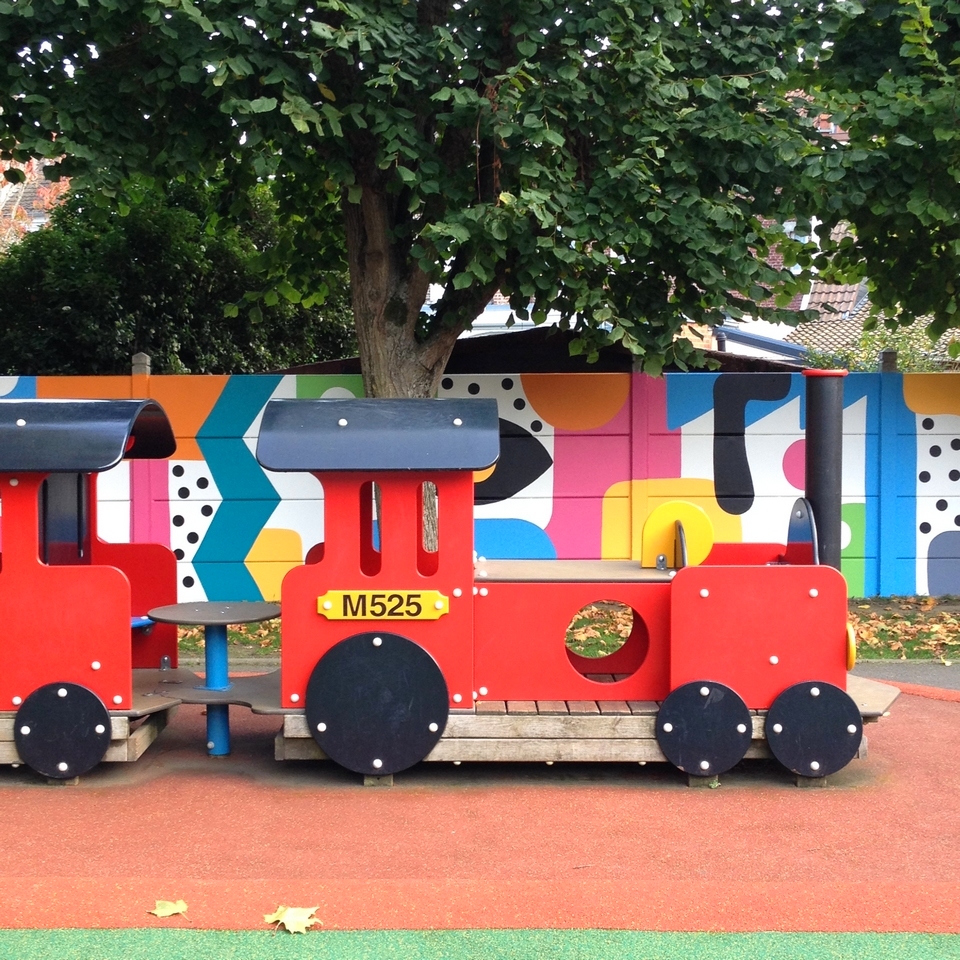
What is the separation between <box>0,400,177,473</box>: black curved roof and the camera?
18.3 ft

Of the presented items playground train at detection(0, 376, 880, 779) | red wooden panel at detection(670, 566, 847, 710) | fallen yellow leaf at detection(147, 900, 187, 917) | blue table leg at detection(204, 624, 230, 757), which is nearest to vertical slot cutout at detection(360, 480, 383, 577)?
playground train at detection(0, 376, 880, 779)

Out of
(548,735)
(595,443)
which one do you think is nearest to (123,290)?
(595,443)

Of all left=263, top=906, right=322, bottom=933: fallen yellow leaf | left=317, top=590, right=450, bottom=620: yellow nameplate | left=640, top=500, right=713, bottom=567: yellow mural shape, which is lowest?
left=263, top=906, right=322, bottom=933: fallen yellow leaf

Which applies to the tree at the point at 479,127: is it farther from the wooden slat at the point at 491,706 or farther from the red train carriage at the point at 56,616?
the wooden slat at the point at 491,706

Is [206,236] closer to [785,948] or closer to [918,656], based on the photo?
[918,656]

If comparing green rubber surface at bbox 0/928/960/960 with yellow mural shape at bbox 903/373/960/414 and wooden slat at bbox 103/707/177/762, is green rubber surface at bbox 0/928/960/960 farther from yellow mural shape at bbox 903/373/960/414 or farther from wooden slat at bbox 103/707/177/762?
yellow mural shape at bbox 903/373/960/414

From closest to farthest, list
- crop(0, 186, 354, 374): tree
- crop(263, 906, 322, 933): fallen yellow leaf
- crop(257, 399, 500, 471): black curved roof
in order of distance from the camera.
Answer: crop(263, 906, 322, 933): fallen yellow leaf, crop(257, 399, 500, 471): black curved roof, crop(0, 186, 354, 374): tree

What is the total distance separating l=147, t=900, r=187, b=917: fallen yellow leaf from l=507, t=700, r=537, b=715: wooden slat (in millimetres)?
2005

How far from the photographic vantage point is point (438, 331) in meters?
9.27

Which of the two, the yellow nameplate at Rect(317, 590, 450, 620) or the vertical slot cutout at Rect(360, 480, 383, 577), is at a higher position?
the vertical slot cutout at Rect(360, 480, 383, 577)

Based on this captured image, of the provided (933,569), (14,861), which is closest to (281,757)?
(14,861)

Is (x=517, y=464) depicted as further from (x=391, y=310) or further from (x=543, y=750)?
(x=543, y=750)

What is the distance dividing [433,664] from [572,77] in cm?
430

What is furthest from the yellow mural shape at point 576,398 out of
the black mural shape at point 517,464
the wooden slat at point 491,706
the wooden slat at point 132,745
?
the wooden slat at point 132,745
